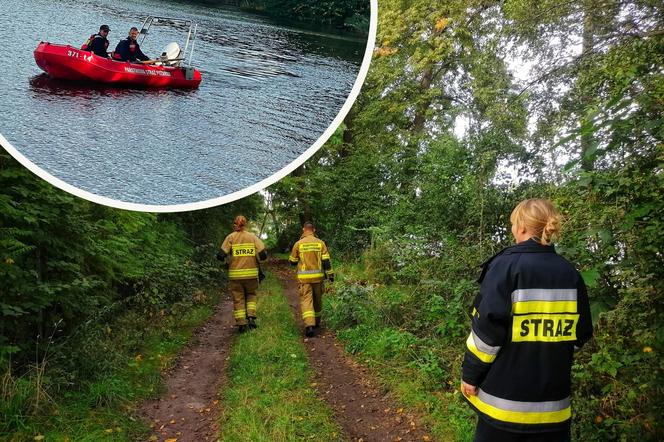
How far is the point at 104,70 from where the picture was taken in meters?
2.08

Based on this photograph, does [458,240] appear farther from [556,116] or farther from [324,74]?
[324,74]

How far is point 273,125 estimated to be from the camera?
7.61ft

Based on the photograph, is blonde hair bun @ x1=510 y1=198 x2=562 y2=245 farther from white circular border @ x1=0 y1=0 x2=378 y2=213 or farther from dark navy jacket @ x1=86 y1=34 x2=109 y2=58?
dark navy jacket @ x1=86 y1=34 x2=109 y2=58

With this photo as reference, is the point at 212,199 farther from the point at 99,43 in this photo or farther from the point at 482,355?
the point at 482,355

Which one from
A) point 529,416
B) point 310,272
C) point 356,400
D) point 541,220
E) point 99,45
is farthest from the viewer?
point 310,272

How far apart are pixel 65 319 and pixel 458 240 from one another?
538 centimetres

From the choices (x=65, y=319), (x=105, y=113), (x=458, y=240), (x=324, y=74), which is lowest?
(x=65, y=319)

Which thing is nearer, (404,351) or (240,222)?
(404,351)

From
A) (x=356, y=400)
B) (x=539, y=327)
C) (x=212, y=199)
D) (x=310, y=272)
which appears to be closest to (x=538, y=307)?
(x=539, y=327)

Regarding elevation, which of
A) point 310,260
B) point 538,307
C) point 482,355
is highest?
point 538,307

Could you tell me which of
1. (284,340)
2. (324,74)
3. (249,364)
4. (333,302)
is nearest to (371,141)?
(333,302)

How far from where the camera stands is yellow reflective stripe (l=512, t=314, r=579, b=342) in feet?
8.09

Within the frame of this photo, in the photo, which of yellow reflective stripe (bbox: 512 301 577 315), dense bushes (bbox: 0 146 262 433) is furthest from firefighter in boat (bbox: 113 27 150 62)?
dense bushes (bbox: 0 146 262 433)

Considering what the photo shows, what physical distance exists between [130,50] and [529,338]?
2.22 m
